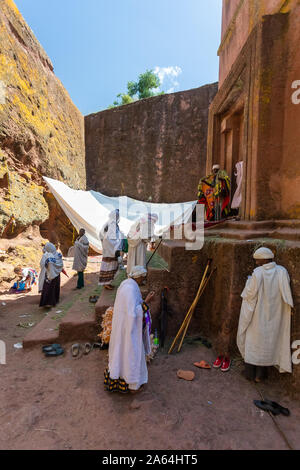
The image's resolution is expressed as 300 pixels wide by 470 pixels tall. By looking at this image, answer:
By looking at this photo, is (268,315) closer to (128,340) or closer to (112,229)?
(128,340)

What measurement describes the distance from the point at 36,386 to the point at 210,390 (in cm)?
202

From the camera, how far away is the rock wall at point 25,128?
7.61 meters

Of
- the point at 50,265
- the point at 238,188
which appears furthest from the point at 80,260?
the point at 238,188

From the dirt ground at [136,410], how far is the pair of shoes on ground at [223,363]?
64 millimetres

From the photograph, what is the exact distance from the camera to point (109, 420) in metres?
2.41

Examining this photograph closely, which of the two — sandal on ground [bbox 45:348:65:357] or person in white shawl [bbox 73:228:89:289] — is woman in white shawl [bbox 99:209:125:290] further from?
person in white shawl [bbox 73:228:89:289]

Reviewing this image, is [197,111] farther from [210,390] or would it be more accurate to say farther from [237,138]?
[210,390]

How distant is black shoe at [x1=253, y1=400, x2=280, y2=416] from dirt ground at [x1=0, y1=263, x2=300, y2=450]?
5 cm

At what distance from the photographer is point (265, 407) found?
8.41 feet

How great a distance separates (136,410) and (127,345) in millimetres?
609

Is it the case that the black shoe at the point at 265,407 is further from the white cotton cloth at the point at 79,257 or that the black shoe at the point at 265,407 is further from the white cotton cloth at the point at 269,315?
the white cotton cloth at the point at 79,257

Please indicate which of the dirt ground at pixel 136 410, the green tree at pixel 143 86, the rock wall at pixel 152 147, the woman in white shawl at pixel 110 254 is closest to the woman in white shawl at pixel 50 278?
the woman in white shawl at pixel 110 254

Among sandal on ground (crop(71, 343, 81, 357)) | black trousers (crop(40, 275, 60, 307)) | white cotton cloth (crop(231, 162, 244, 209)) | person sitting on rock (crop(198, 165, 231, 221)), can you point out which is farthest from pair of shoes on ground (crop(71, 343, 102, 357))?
white cotton cloth (crop(231, 162, 244, 209))

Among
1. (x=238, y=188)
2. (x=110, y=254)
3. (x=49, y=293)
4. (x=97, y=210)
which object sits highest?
(x=238, y=188)
